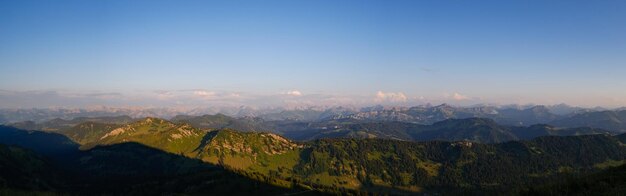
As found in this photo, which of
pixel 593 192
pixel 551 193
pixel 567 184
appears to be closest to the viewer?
pixel 593 192

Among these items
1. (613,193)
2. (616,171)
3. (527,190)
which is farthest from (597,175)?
(613,193)

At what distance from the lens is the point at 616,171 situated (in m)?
105

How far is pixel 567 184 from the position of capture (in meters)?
102

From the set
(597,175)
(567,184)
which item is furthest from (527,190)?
(597,175)

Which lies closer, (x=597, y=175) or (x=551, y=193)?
(x=551, y=193)

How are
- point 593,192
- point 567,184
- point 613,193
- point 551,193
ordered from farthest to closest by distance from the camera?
point 567,184
point 551,193
point 593,192
point 613,193

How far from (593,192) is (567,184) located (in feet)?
43.2

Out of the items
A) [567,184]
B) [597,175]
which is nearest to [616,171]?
[597,175]

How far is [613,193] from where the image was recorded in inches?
3248

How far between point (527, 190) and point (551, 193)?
10493 mm

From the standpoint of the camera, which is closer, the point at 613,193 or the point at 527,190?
the point at 613,193

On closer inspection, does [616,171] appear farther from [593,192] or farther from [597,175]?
[593,192]

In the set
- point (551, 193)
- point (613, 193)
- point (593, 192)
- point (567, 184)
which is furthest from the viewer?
point (567, 184)

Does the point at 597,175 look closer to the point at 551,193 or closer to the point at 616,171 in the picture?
the point at 616,171
